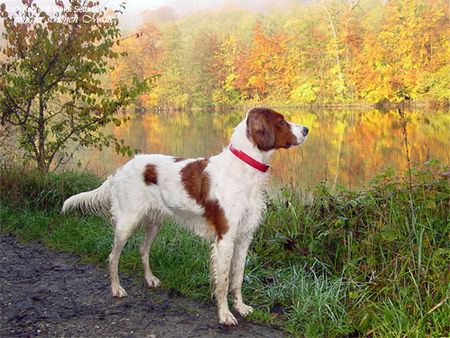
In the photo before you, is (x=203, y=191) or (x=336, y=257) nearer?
(x=203, y=191)

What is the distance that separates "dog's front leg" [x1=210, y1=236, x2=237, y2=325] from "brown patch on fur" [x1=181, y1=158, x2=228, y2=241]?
0.07 metres

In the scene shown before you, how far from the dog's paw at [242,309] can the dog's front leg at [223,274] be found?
6.0 inches

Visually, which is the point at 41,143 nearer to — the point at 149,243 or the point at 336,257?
the point at 149,243

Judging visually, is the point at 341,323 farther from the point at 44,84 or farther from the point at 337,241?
the point at 44,84

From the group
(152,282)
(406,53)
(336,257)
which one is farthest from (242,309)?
(406,53)

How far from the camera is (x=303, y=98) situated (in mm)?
30969

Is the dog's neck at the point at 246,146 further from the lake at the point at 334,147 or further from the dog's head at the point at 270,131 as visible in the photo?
the lake at the point at 334,147

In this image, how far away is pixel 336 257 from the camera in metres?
3.77

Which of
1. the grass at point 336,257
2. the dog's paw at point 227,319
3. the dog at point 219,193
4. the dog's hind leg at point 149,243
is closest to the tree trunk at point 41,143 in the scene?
the grass at point 336,257

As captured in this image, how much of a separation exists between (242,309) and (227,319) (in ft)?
0.71

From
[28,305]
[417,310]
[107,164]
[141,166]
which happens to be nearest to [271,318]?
[417,310]

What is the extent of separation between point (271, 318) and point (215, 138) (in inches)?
540

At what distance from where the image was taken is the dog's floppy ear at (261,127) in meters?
3.06

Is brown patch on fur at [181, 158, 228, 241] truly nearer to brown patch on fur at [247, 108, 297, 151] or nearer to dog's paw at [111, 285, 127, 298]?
brown patch on fur at [247, 108, 297, 151]
